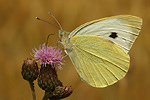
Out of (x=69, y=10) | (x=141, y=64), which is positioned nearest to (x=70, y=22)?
(x=69, y=10)

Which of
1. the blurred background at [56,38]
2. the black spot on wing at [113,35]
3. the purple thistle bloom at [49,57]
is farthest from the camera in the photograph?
the blurred background at [56,38]

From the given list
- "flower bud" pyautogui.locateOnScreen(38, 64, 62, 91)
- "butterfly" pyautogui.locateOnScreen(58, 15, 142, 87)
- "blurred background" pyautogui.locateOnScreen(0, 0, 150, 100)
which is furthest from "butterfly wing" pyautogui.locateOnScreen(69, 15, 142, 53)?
"blurred background" pyautogui.locateOnScreen(0, 0, 150, 100)

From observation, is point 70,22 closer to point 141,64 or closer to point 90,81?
point 141,64

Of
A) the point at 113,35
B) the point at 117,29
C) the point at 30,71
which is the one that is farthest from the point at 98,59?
the point at 30,71

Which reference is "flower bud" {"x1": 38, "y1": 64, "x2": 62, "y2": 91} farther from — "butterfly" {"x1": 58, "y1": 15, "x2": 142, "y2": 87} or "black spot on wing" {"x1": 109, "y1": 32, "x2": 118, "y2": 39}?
"black spot on wing" {"x1": 109, "y1": 32, "x2": 118, "y2": 39}

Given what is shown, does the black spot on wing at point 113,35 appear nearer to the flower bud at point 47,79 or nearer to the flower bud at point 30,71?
the flower bud at point 47,79

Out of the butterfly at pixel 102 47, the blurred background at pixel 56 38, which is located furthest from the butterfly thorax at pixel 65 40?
the blurred background at pixel 56 38
